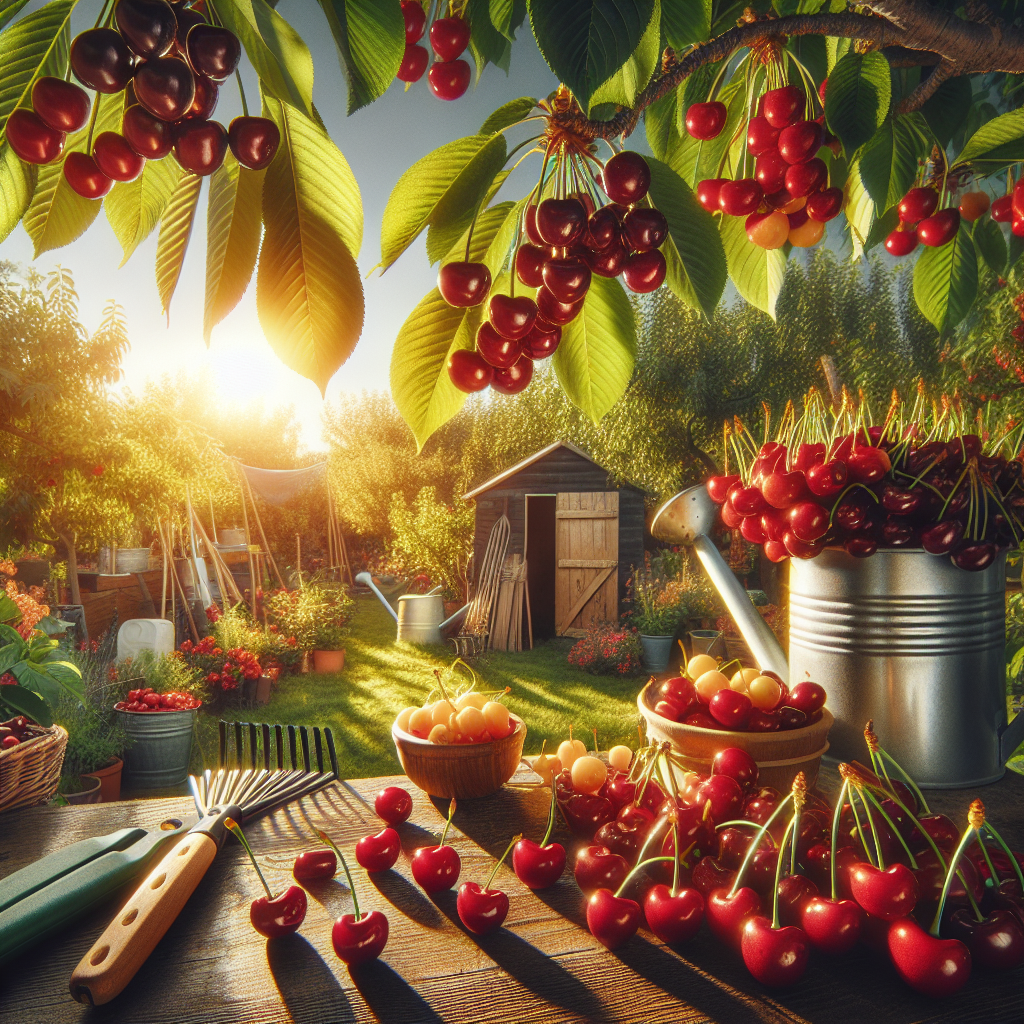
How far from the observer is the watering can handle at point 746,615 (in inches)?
44.7

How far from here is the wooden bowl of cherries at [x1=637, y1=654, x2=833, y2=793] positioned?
2.78 ft

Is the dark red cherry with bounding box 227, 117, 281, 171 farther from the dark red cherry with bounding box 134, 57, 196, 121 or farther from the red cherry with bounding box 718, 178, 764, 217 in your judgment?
the red cherry with bounding box 718, 178, 764, 217

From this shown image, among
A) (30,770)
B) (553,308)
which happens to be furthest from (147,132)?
(30,770)

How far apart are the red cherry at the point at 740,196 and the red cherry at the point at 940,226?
14.7 inches

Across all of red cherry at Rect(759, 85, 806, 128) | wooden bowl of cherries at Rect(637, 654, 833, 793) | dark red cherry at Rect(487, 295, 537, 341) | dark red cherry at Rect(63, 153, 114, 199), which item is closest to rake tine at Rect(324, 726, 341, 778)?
wooden bowl of cherries at Rect(637, 654, 833, 793)

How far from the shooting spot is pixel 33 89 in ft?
1.56

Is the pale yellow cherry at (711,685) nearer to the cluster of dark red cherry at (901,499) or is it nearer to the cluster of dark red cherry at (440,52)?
the cluster of dark red cherry at (901,499)

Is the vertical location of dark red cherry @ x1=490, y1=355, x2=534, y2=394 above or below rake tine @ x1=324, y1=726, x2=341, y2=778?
above

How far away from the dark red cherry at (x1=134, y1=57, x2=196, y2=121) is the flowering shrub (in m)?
7.15

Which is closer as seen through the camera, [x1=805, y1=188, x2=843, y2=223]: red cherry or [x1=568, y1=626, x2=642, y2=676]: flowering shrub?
[x1=805, y1=188, x2=843, y2=223]: red cherry

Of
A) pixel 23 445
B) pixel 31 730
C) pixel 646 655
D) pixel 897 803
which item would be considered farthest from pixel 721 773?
pixel 646 655

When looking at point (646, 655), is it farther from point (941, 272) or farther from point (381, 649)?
point (941, 272)

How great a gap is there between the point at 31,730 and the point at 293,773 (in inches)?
47.5

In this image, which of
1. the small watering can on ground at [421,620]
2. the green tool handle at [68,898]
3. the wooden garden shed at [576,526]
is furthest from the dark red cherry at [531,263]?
the small watering can on ground at [421,620]
